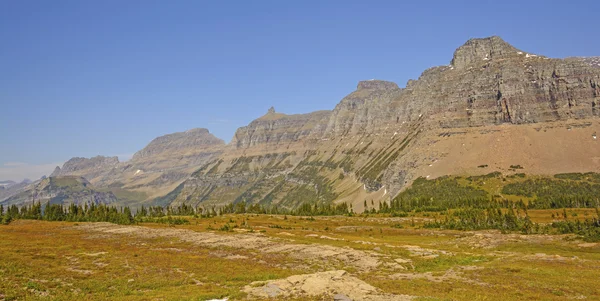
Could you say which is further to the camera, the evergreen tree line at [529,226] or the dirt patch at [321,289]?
the evergreen tree line at [529,226]

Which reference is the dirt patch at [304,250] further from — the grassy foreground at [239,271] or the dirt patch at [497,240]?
the dirt patch at [497,240]

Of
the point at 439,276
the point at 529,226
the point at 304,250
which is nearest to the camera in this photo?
the point at 439,276

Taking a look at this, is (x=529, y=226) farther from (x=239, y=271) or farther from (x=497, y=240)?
(x=239, y=271)

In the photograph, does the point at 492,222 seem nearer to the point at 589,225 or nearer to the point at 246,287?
the point at 589,225

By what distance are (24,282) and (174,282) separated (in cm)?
1456

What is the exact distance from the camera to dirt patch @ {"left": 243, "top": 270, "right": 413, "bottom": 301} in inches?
1308

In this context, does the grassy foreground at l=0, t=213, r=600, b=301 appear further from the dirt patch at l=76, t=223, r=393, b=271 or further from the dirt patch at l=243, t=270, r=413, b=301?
the dirt patch at l=243, t=270, r=413, b=301

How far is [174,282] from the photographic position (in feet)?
137

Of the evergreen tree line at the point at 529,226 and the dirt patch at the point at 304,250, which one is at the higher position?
the dirt patch at the point at 304,250

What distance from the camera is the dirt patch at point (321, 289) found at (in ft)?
109

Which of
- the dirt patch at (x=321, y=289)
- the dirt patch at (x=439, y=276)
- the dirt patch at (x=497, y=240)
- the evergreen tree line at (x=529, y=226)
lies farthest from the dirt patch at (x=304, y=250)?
the evergreen tree line at (x=529, y=226)

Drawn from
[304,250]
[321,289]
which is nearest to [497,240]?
[304,250]

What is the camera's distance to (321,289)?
34.8m

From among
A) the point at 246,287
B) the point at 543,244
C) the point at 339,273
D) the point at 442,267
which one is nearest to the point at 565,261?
the point at 442,267
